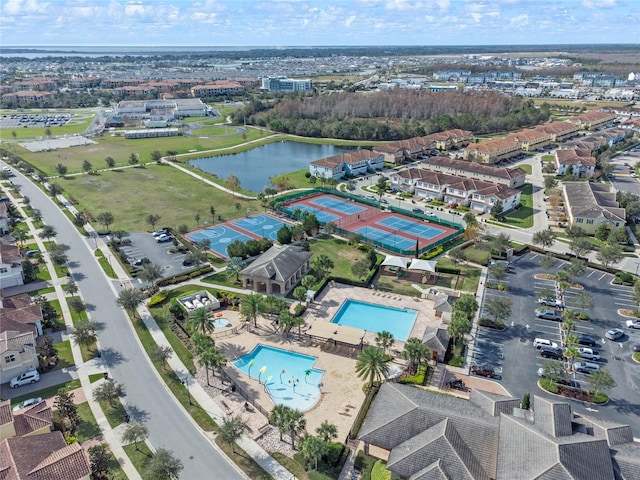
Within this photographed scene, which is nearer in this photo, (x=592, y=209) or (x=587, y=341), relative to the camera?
(x=587, y=341)

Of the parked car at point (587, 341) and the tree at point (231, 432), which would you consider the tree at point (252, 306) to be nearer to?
the tree at point (231, 432)

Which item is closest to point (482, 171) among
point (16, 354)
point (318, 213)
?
point (318, 213)

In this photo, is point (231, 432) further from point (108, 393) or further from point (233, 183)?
point (233, 183)

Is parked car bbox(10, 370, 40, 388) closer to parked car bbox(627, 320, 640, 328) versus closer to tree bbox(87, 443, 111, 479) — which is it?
tree bbox(87, 443, 111, 479)

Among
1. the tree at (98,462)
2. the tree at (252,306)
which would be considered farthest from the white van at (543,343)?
the tree at (98,462)

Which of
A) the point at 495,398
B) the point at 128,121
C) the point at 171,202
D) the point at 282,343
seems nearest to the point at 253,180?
the point at 171,202

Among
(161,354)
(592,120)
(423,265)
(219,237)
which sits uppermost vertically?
(592,120)

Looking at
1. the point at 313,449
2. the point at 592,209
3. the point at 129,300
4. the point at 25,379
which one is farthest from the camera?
the point at 592,209
